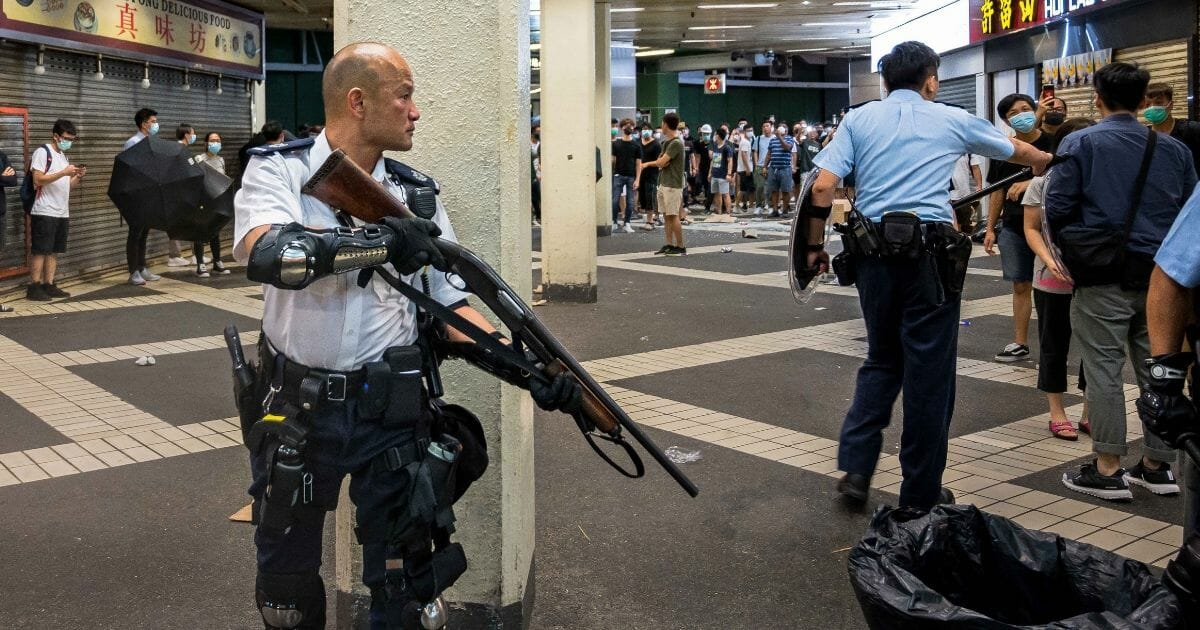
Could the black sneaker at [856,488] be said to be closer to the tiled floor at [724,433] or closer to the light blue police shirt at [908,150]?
the tiled floor at [724,433]

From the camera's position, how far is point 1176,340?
130 inches

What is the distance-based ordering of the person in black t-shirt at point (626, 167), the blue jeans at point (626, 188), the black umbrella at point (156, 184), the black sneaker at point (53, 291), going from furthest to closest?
the blue jeans at point (626, 188) < the person in black t-shirt at point (626, 167) < the black umbrella at point (156, 184) < the black sneaker at point (53, 291)

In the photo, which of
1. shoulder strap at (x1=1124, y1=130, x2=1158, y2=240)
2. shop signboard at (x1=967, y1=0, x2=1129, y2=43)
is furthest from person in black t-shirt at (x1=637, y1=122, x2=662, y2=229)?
shoulder strap at (x1=1124, y1=130, x2=1158, y2=240)

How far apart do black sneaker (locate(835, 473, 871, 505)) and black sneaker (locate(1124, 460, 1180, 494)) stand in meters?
1.34

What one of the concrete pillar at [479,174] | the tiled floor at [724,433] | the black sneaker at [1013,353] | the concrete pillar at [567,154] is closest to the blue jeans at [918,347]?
the tiled floor at [724,433]

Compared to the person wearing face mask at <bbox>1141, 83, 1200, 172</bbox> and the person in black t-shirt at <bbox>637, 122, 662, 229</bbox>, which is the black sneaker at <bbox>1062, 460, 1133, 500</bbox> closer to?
the person wearing face mask at <bbox>1141, 83, 1200, 172</bbox>

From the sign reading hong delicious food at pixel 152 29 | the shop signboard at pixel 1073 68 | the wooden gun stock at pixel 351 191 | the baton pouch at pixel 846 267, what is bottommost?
the baton pouch at pixel 846 267

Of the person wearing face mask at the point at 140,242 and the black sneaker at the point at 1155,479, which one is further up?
the person wearing face mask at the point at 140,242

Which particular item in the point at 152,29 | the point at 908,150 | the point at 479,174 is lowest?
the point at 479,174

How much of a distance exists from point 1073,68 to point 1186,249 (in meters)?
15.0

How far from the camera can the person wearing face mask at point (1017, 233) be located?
7.89m

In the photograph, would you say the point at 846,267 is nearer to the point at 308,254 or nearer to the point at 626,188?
the point at 308,254

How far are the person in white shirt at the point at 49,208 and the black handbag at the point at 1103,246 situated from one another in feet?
33.3

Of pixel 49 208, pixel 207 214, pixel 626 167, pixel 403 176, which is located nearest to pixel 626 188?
pixel 626 167
